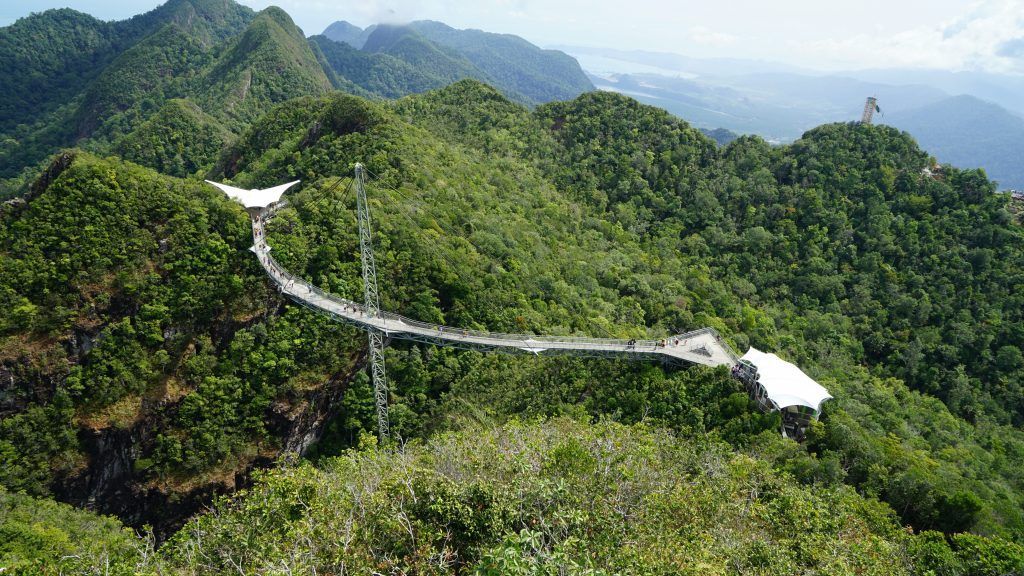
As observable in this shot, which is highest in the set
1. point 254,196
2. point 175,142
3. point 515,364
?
point 254,196

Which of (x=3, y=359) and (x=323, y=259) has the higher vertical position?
(x=323, y=259)

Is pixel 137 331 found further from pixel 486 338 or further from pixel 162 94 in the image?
pixel 162 94

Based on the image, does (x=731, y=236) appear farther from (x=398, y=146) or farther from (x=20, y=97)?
(x=20, y=97)

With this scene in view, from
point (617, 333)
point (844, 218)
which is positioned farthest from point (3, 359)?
point (844, 218)

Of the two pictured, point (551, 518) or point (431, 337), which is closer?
point (551, 518)

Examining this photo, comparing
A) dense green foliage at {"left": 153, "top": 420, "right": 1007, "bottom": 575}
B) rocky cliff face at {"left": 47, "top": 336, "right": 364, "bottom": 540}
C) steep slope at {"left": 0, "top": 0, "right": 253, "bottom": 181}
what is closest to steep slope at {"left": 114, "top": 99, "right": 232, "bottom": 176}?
steep slope at {"left": 0, "top": 0, "right": 253, "bottom": 181}

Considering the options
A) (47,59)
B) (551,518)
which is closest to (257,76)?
(47,59)

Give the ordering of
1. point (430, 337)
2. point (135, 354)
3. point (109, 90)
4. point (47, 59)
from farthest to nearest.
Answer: point (47, 59) < point (109, 90) < point (430, 337) < point (135, 354)

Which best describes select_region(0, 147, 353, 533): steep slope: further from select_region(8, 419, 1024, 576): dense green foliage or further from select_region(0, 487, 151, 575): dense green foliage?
select_region(8, 419, 1024, 576): dense green foliage
